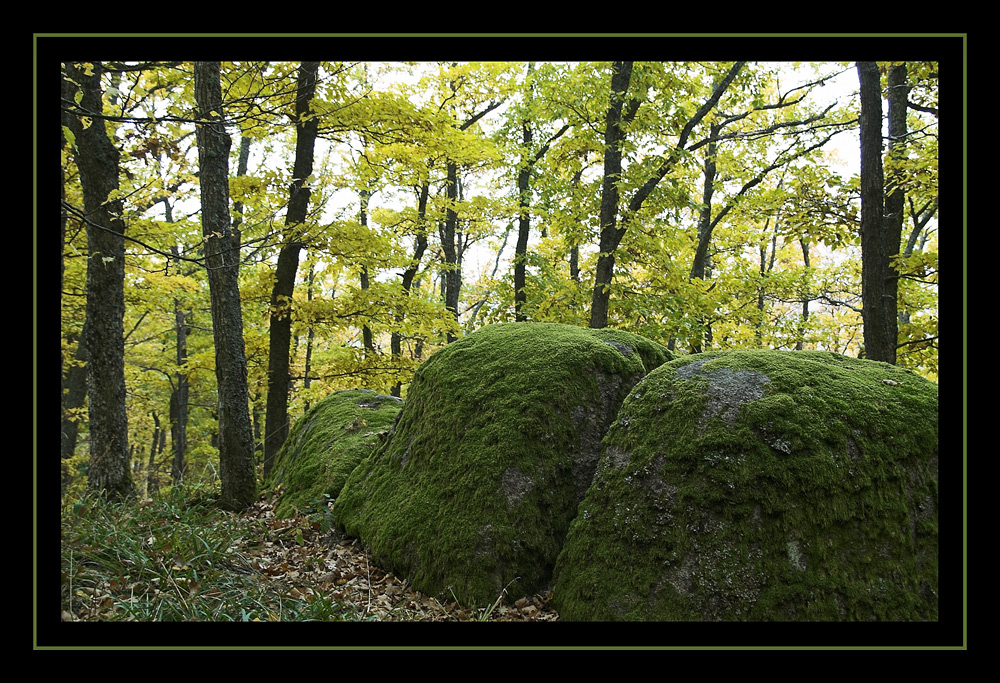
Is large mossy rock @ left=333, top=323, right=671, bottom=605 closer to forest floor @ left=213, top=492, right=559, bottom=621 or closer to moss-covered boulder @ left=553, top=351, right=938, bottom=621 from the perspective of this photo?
forest floor @ left=213, top=492, right=559, bottom=621

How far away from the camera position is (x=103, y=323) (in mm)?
6168

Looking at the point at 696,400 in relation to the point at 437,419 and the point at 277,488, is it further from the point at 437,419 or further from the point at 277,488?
the point at 277,488

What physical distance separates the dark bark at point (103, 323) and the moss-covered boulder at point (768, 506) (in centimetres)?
520

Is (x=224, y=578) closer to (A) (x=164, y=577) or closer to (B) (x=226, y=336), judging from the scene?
(A) (x=164, y=577)

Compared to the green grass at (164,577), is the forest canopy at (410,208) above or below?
above

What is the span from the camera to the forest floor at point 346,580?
3.64 meters

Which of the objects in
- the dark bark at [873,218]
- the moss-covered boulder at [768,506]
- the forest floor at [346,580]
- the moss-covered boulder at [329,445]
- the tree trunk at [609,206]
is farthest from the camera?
the tree trunk at [609,206]

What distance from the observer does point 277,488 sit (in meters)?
6.77

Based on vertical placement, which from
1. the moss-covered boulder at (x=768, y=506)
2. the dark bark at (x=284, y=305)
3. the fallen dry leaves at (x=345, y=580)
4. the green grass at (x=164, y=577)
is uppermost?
the dark bark at (x=284, y=305)

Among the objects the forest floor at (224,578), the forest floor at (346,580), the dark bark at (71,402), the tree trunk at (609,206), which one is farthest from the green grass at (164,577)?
the dark bark at (71,402)

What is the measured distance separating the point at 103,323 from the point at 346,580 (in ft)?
14.0

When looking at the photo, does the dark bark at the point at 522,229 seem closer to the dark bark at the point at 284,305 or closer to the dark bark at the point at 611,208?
the dark bark at the point at 611,208

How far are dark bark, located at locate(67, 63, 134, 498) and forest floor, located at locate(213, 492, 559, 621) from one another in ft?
6.74

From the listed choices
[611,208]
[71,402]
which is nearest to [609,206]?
[611,208]
